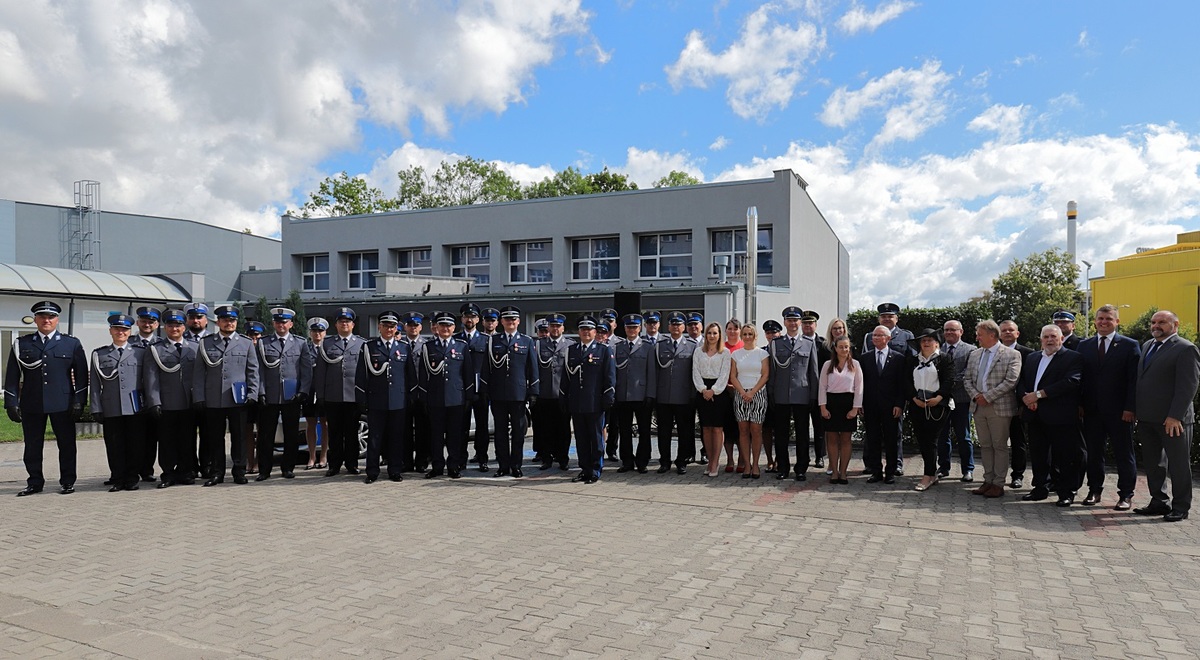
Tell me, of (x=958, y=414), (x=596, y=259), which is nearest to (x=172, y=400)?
(x=958, y=414)

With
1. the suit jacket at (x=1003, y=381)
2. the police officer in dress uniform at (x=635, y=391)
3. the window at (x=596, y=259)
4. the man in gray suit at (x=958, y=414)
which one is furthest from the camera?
the window at (x=596, y=259)

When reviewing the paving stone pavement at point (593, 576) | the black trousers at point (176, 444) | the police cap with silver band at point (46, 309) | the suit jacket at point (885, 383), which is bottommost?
the paving stone pavement at point (593, 576)

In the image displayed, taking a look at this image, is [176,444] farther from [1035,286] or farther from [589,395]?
[1035,286]

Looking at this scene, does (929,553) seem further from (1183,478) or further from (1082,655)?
(1183,478)

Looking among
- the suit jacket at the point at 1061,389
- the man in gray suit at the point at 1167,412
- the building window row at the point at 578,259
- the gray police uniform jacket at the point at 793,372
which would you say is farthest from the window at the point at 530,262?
the man in gray suit at the point at 1167,412

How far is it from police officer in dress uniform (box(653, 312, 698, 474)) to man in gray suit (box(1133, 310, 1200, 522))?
4.52 metres

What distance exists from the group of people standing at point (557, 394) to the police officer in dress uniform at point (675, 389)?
1.0 inches

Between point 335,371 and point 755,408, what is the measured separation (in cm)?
501

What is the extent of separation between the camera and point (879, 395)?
8.83 m

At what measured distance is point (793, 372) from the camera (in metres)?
8.98

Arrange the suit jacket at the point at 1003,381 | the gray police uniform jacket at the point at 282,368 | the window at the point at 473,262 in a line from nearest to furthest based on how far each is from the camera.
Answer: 1. the suit jacket at the point at 1003,381
2. the gray police uniform jacket at the point at 282,368
3. the window at the point at 473,262

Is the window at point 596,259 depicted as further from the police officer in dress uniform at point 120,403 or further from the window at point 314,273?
the police officer in dress uniform at point 120,403

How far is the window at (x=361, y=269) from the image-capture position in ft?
109

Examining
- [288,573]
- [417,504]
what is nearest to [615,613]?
[288,573]
